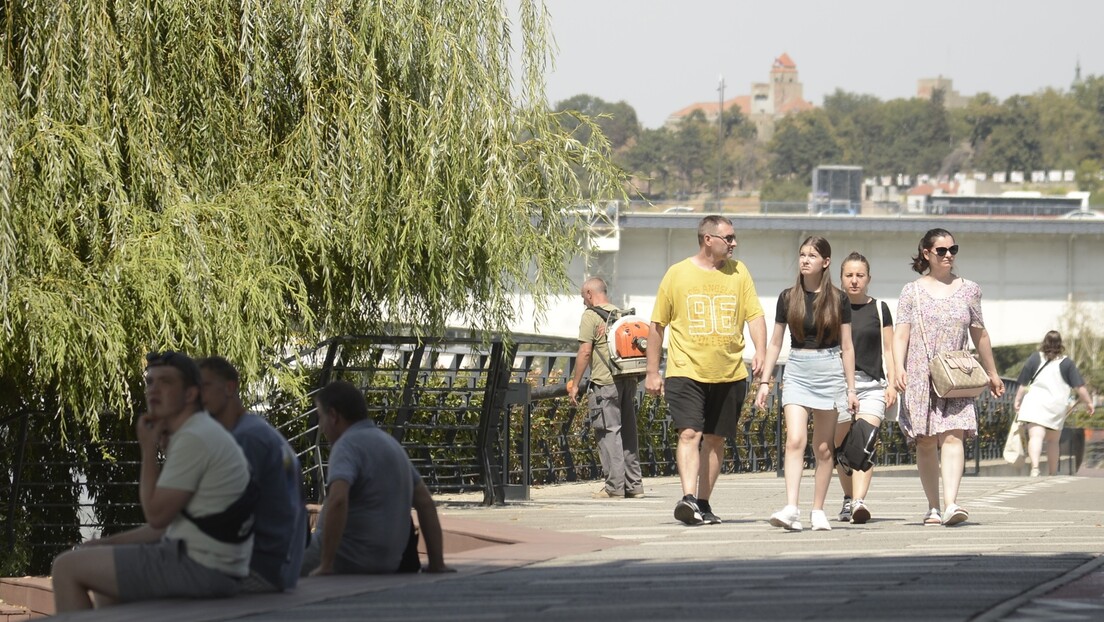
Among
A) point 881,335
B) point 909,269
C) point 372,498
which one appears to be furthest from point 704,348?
point 909,269

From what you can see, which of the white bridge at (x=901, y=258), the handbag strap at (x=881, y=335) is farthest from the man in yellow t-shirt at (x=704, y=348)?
the white bridge at (x=901, y=258)

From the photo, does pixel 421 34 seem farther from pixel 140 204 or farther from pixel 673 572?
pixel 673 572

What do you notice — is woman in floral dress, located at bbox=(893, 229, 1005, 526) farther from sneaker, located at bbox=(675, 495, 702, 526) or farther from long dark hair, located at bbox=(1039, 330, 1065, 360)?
long dark hair, located at bbox=(1039, 330, 1065, 360)

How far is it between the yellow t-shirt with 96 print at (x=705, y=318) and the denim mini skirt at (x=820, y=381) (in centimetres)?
38

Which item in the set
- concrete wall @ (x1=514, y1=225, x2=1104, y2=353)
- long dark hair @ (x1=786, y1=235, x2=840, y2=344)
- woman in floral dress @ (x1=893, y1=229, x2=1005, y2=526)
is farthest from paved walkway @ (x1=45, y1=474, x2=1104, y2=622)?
concrete wall @ (x1=514, y1=225, x2=1104, y2=353)

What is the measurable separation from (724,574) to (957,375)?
342 centimetres

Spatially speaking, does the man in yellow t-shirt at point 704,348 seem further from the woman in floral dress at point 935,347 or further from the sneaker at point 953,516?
the sneaker at point 953,516

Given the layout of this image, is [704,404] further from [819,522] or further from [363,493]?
[363,493]

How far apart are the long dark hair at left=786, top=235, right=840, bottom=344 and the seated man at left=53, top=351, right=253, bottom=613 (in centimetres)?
432

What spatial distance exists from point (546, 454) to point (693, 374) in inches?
249

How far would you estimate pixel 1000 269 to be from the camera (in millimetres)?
55125

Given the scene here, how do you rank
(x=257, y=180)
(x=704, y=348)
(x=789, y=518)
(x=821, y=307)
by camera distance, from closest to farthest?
(x=789, y=518), (x=821, y=307), (x=704, y=348), (x=257, y=180)

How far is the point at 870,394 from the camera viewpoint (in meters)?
10.8

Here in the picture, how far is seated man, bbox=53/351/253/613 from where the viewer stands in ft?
22.2
